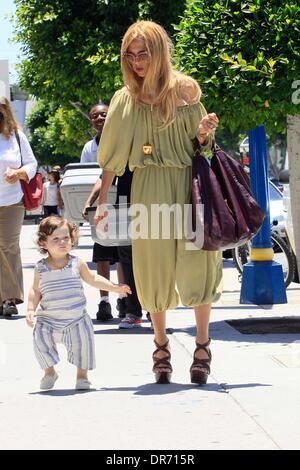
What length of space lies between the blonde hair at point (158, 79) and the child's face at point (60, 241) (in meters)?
0.76

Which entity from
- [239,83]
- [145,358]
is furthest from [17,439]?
[239,83]

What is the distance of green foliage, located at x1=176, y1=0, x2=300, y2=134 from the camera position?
8.94 m

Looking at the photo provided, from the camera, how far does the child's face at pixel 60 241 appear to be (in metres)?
6.96

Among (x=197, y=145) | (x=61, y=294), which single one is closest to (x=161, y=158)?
(x=197, y=145)

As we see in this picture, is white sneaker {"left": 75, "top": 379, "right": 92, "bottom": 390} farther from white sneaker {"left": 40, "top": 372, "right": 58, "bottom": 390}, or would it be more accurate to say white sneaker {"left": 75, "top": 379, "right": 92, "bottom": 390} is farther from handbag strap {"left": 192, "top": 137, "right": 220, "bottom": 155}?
handbag strap {"left": 192, "top": 137, "right": 220, "bottom": 155}

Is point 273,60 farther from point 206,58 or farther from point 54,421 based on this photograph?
point 54,421

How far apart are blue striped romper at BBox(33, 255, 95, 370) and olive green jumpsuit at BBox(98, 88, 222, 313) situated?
34 cm

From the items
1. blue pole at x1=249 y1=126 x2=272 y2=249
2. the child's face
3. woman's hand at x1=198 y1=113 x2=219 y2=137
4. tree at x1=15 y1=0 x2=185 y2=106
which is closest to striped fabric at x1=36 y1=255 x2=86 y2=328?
the child's face

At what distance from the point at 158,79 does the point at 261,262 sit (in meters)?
4.17

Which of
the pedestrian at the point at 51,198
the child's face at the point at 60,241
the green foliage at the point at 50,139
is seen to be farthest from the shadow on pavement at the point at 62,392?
the green foliage at the point at 50,139

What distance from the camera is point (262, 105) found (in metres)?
9.04

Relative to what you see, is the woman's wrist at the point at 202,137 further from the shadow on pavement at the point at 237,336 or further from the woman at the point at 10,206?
the woman at the point at 10,206

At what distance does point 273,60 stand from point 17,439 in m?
4.20

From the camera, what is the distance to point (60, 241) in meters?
6.97
